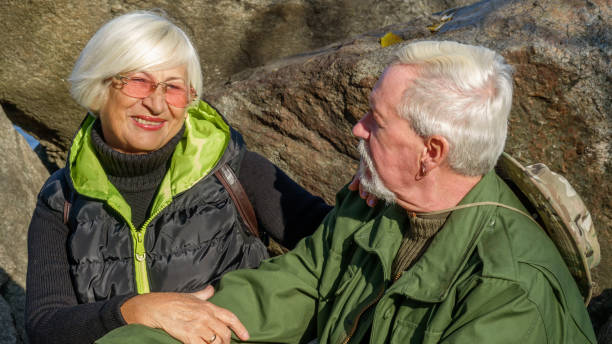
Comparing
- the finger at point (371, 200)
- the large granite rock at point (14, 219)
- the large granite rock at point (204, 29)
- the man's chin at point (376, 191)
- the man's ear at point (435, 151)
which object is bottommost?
the large granite rock at point (14, 219)

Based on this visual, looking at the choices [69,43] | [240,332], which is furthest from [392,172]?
[69,43]

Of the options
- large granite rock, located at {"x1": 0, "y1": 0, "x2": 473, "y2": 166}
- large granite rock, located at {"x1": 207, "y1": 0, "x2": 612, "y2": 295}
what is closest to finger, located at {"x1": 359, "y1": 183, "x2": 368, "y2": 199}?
large granite rock, located at {"x1": 207, "y1": 0, "x2": 612, "y2": 295}

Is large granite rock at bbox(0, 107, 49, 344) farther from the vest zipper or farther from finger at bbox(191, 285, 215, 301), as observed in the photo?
finger at bbox(191, 285, 215, 301)

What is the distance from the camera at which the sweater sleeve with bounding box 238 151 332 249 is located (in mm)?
2893

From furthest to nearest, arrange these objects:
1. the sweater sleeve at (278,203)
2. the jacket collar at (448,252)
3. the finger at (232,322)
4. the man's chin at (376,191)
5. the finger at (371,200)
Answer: the sweater sleeve at (278,203) → the finger at (371,200) → the finger at (232,322) → the man's chin at (376,191) → the jacket collar at (448,252)

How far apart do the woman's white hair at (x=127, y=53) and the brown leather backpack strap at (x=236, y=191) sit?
1.54 feet

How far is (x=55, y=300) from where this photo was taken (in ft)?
8.44

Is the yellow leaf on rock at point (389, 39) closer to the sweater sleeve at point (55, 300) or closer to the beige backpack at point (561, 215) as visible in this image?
the beige backpack at point (561, 215)

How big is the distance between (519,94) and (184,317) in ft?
6.44

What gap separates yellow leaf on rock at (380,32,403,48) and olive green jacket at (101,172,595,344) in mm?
1386

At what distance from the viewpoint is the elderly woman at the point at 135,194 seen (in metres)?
2.63

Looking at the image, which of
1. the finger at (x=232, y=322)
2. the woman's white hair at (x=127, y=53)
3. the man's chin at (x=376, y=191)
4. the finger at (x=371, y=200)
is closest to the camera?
the man's chin at (x=376, y=191)

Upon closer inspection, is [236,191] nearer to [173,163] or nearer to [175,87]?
[173,163]

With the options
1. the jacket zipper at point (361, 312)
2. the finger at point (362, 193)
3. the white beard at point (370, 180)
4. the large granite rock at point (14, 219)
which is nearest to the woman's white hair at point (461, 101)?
the white beard at point (370, 180)
